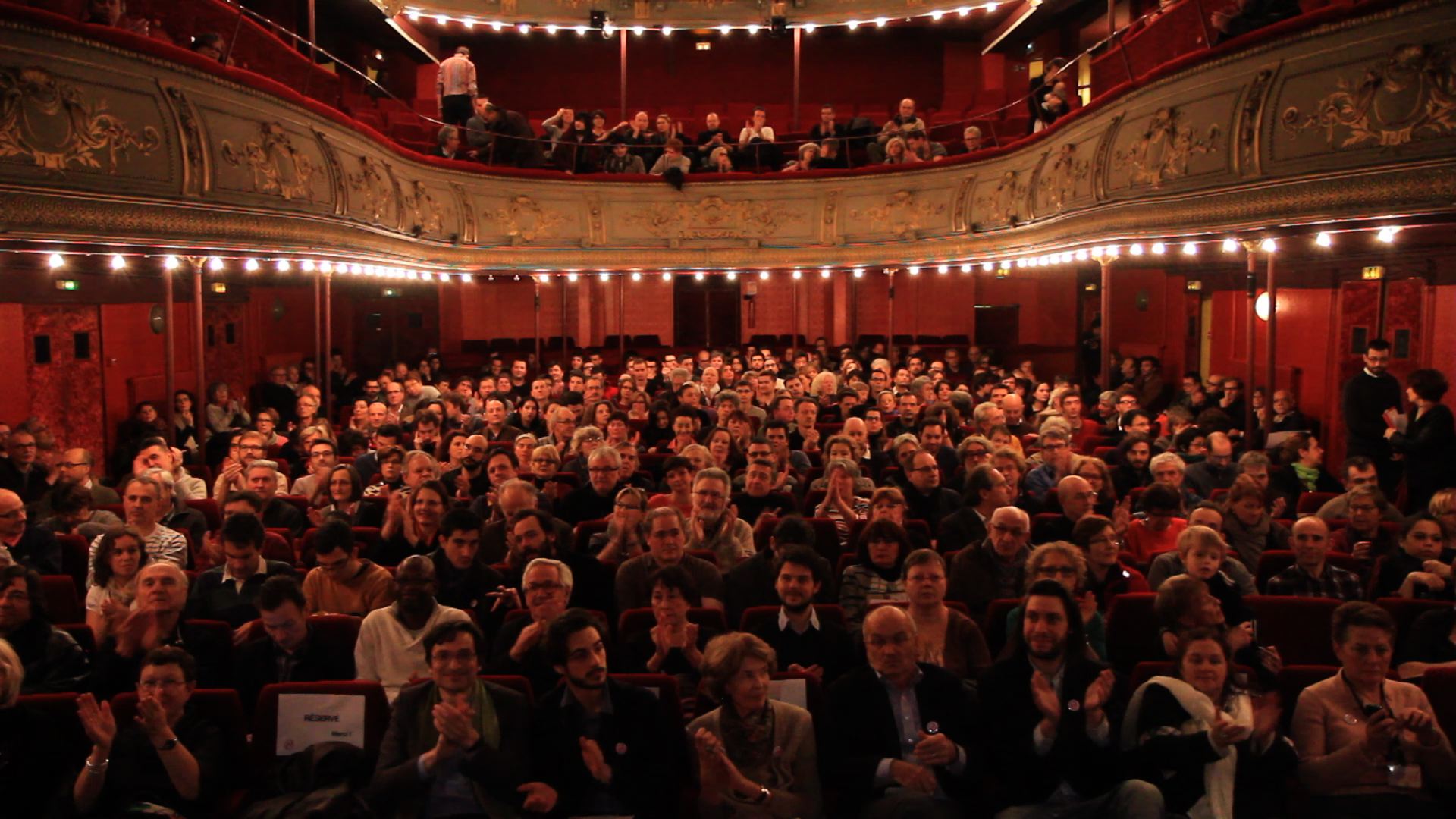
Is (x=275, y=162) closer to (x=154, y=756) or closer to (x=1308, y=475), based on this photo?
(x=154, y=756)

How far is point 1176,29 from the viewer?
9555 mm

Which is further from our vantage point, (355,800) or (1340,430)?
(1340,430)

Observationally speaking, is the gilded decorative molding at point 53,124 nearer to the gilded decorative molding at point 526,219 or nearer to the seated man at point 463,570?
the seated man at point 463,570

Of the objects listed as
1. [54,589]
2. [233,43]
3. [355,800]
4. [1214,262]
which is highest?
[233,43]

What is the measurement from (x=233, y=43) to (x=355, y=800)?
7375 mm

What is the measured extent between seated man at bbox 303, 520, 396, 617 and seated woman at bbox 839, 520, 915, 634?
196cm

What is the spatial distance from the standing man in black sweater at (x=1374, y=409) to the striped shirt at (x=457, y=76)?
11994 millimetres

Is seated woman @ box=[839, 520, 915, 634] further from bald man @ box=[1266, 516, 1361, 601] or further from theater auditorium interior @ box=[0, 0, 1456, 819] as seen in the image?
bald man @ box=[1266, 516, 1361, 601]

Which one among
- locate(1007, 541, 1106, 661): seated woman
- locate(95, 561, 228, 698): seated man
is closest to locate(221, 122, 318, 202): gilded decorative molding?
locate(95, 561, 228, 698): seated man

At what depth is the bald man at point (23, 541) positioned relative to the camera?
5.05 meters

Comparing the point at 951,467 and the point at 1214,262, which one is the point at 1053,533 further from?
the point at 1214,262

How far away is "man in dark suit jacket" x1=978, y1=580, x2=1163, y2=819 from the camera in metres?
3.35

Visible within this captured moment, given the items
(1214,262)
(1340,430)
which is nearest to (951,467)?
(1340,430)

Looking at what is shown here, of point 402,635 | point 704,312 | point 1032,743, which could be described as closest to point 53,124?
point 402,635
